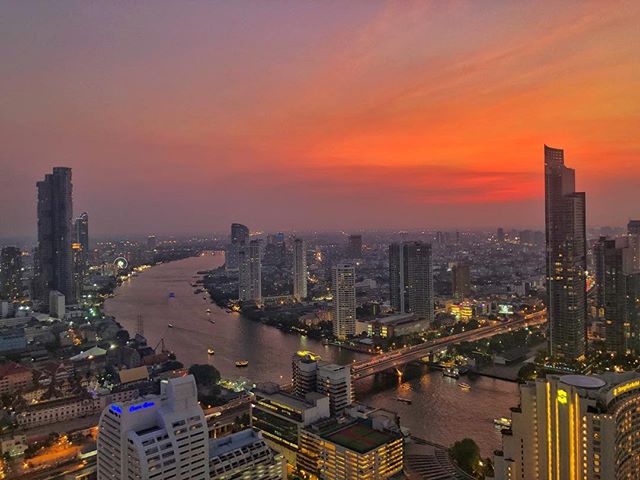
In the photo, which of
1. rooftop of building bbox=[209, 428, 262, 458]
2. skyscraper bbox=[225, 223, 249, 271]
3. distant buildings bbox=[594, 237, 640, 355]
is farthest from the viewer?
skyscraper bbox=[225, 223, 249, 271]

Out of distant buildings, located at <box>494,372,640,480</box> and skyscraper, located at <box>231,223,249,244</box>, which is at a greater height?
skyscraper, located at <box>231,223,249,244</box>

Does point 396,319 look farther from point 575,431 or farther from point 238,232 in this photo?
point 238,232

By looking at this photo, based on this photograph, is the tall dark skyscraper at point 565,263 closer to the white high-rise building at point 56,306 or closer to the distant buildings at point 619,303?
the distant buildings at point 619,303

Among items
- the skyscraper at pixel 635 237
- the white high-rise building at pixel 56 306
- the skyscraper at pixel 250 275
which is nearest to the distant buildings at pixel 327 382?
the white high-rise building at pixel 56 306

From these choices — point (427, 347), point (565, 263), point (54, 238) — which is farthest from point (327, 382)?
point (54, 238)

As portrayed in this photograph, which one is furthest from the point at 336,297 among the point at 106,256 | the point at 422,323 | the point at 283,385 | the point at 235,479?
the point at 106,256

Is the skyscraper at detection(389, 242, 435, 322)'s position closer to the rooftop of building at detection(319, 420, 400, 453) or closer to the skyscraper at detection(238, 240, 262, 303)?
the skyscraper at detection(238, 240, 262, 303)

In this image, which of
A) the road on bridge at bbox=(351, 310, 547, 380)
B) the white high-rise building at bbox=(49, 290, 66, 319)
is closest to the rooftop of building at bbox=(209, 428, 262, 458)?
the road on bridge at bbox=(351, 310, 547, 380)
